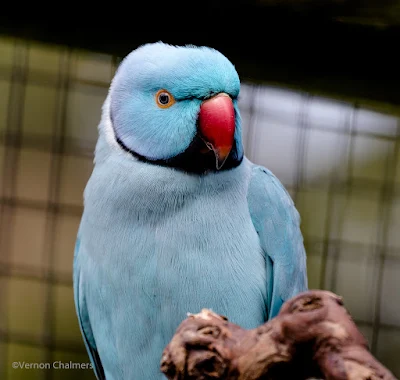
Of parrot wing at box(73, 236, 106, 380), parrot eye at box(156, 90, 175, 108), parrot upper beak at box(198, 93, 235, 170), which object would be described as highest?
parrot eye at box(156, 90, 175, 108)

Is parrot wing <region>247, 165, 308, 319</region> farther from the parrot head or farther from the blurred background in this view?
the blurred background

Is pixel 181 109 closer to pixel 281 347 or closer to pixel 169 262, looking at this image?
pixel 169 262

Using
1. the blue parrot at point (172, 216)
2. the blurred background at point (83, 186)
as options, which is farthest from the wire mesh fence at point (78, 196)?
the blue parrot at point (172, 216)

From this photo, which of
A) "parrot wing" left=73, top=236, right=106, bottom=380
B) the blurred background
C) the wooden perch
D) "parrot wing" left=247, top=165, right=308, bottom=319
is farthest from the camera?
the blurred background

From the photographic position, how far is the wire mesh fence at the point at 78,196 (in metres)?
2.13

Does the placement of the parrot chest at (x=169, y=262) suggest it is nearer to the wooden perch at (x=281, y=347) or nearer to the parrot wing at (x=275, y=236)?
the parrot wing at (x=275, y=236)

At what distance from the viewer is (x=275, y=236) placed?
1.23 metres

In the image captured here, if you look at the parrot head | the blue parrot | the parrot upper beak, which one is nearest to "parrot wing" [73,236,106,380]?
the blue parrot

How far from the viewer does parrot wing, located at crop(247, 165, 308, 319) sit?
1.21 meters

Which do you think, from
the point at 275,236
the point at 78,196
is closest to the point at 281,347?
the point at 275,236

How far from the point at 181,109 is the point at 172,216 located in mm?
199

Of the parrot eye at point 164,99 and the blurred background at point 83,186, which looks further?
the blurred background at point 83,186

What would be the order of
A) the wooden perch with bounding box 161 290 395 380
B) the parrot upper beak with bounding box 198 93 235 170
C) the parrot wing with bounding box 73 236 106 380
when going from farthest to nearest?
the parrot wing with bounding box 73 236 106 380
the parrot upper beak with bounding box 198 93 235 170
the wooden perch with bounding box 161 290 395 380

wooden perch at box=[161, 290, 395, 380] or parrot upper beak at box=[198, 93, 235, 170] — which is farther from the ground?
parrot upper beak at box=[198, 93, 235, 170]
